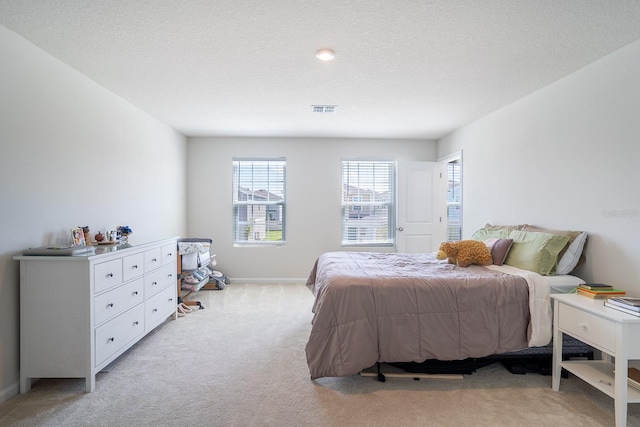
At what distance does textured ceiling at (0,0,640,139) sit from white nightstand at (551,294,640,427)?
1.78m

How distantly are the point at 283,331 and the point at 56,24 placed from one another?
3.03m

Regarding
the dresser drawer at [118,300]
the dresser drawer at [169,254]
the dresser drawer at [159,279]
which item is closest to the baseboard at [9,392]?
the dresser drawer at [118,300]

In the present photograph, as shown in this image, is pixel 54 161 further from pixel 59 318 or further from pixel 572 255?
pixel 572 255

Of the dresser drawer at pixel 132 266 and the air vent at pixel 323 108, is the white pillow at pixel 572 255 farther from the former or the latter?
the dresser drawer at pixel 132 266

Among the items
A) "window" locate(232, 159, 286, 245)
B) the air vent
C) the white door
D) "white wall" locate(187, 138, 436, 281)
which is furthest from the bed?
"window" locate(232, 159, 286, 245)

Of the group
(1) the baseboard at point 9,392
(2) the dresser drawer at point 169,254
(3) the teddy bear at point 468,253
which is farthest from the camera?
(2) the dresser drawer at point 169,254

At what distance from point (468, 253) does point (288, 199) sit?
3191 mm

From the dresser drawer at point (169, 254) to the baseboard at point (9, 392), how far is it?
145cm

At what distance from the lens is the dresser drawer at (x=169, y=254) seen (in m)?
3.52

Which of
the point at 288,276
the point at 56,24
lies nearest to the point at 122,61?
the point at 56,24

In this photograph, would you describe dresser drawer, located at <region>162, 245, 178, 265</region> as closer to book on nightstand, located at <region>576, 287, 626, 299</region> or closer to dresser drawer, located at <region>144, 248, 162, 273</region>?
dresser drawer, located at <region>144, 248, 162, 273</region>

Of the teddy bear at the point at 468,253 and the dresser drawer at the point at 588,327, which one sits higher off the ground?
the teddy bear at the point at 468,253

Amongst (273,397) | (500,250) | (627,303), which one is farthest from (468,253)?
(273,397)

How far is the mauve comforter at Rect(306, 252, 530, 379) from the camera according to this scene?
236 cm
